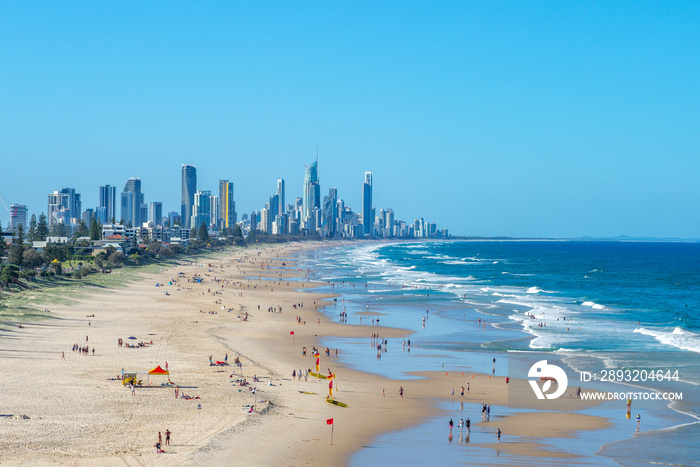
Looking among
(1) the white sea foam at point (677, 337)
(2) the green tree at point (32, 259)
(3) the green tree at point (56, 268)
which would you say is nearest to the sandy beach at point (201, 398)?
(1) the white sea foam at point (677, 337)

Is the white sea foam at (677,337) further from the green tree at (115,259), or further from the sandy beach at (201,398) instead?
the green tree at (115,259)

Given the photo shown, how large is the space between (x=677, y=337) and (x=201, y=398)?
36561mm

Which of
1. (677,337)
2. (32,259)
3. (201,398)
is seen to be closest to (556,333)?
(677,337)

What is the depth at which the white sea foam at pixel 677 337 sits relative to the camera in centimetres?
4572

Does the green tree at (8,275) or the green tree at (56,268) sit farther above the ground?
the green tree at (8,275)

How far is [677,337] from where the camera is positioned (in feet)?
162

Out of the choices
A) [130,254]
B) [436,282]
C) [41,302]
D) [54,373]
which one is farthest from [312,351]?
[130,254]

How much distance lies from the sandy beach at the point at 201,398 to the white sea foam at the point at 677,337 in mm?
17404

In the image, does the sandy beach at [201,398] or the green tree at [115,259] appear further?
the green tree at [115,259]

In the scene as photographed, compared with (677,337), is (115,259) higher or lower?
higher

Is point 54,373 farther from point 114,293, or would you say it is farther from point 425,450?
point 114,293

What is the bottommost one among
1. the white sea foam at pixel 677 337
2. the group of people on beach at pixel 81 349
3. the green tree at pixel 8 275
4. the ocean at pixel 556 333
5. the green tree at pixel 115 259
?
the ocean at pixel 556 333

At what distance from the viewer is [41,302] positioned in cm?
5888

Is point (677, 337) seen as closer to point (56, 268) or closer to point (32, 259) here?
point (56, 268)
